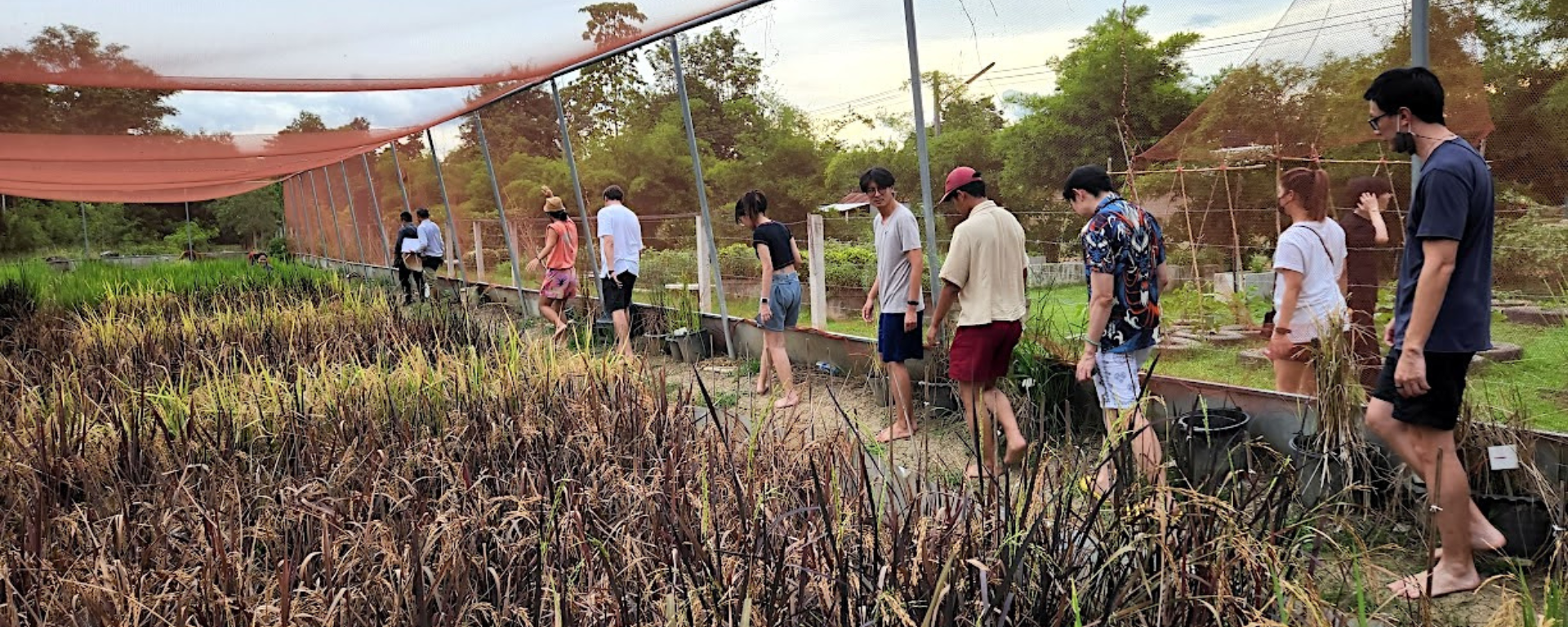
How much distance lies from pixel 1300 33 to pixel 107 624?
3691 millimetres

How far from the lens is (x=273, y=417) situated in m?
2.83

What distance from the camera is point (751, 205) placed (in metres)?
4.87

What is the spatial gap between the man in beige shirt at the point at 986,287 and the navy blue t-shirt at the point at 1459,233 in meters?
1.34

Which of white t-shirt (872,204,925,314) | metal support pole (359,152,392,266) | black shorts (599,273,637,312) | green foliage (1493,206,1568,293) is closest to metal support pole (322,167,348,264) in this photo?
metal support pole (359,152,392,266)

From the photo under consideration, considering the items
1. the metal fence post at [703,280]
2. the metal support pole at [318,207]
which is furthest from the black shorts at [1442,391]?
the metal support pole at [318,207]

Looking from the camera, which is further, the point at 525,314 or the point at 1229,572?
the point at 525,314

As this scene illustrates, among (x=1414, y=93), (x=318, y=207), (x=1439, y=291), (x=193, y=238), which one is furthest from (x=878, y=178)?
(x=193, y=238)

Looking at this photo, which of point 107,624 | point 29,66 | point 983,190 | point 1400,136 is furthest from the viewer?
point 29,66

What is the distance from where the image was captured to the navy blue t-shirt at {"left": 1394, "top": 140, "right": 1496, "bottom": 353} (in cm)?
202

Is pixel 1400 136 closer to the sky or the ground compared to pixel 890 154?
closer to the ground

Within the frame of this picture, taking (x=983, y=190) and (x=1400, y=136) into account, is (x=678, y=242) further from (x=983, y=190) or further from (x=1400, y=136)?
(x=1400, y=136)

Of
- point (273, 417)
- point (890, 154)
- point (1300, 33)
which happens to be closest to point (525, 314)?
point (890, 154)

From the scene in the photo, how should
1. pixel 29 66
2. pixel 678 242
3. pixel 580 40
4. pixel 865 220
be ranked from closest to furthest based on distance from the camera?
pixel 29 66
pixel 580 40
pixel 865 220
pixel 678 242

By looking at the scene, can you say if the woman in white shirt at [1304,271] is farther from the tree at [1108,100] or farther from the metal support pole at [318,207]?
the metal support pole at [318,207]
